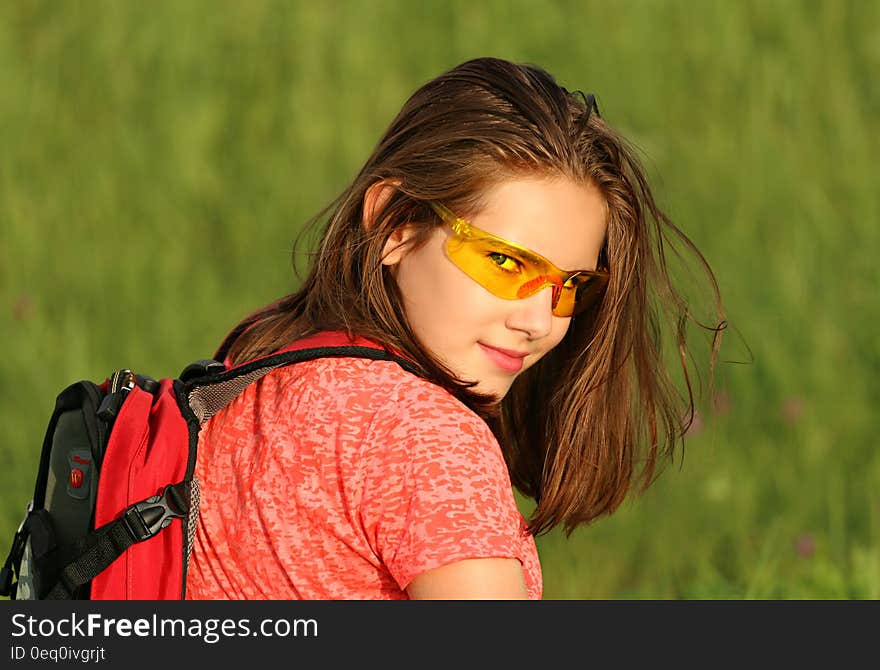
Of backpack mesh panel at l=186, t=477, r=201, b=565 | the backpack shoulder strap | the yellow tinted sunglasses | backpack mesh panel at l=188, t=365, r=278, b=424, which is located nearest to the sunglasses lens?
the yellow tinted sunglasses

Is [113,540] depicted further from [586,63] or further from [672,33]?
[672,33]

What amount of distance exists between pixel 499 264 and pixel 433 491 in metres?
0.44

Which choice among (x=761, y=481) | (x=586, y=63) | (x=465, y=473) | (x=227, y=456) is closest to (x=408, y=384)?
(x=465, y=473)

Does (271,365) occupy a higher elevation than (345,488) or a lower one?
higher

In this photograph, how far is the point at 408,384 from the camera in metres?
1.78

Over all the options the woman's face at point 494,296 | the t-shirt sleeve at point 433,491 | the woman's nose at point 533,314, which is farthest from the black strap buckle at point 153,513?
the woman's nose at point 533,314

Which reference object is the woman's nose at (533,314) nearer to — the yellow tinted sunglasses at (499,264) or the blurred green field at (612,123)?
the yellow tinted sunglasses at (499,264)

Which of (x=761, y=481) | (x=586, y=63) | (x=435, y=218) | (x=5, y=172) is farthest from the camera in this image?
(x=586, y=63)

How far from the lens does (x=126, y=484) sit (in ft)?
5.94

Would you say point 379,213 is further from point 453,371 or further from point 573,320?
point 573,320

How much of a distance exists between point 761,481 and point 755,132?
1.71 metres

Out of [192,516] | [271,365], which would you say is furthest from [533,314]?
[192,516]

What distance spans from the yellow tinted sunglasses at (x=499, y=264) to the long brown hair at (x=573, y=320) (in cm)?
4

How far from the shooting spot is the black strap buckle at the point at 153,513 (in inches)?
70.2
